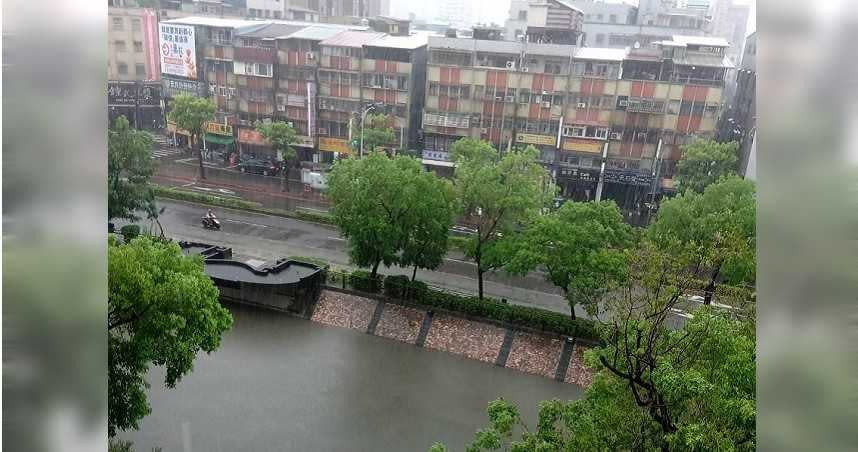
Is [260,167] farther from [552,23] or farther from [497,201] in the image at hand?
[497,201]

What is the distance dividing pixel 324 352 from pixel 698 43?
446 inches

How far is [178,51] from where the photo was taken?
17.6 m

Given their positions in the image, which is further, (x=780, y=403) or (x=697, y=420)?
(x=697, y=420)

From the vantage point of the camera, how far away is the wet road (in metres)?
7.11

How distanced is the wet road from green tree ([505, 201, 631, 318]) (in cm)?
155

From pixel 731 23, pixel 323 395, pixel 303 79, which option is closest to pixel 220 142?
pixel 303 79

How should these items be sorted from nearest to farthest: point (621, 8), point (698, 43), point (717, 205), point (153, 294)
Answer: point (153, 294), point (717, 205), point (698, 43), point (621, 8)

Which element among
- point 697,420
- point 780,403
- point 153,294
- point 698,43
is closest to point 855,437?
point 780,403

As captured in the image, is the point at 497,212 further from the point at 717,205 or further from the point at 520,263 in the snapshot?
the point at 717,205

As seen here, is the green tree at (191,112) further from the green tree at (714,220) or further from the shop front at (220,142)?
the green tree at (714,220)

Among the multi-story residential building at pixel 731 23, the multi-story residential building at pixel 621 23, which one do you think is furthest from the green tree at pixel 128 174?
the multi-story residential building at pixel 731 23

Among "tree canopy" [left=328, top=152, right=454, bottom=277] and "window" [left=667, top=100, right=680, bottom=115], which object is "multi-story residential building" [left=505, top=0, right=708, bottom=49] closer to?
"window" [left=667, top=100, right=680, bottom=115]

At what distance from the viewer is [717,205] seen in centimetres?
970

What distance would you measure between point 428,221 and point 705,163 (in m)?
7.68
